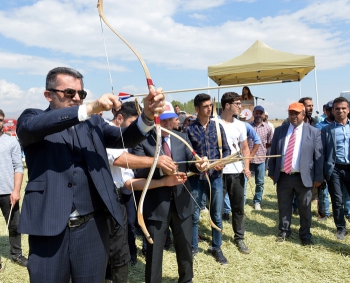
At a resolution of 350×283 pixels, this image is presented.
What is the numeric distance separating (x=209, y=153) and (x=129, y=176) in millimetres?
1221

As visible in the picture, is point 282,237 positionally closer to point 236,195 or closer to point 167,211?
point 236,195

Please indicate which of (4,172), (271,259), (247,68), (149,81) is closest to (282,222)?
(271,259)

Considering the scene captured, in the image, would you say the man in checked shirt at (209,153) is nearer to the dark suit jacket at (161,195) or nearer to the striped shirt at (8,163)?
the dark suit jacket at (161,195)

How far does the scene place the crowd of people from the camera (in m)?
1.71

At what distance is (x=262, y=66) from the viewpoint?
7672 mm

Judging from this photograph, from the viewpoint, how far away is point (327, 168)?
4.30 metres

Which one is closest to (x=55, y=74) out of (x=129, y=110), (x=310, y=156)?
(x=129, y=110)

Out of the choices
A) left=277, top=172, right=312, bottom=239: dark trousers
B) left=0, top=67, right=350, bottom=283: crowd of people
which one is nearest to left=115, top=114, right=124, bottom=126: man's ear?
left=0, top=67, right=350, bottom=283: crowd of people

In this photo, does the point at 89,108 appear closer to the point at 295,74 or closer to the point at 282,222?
the point at 282,222

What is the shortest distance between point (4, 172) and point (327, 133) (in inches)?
165

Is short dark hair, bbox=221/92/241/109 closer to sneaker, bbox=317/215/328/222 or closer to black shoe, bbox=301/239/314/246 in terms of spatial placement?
black shoe, bbox=301/239/314/246

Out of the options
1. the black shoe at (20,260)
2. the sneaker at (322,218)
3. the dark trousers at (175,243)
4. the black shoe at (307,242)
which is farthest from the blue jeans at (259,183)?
the black shoe at (20,260)

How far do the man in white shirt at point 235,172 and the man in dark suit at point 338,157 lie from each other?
113cm

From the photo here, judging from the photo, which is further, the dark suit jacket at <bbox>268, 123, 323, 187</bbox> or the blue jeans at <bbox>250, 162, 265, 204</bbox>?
the blue jeans at <bbox>250, 162, 265, 204</bbox>
